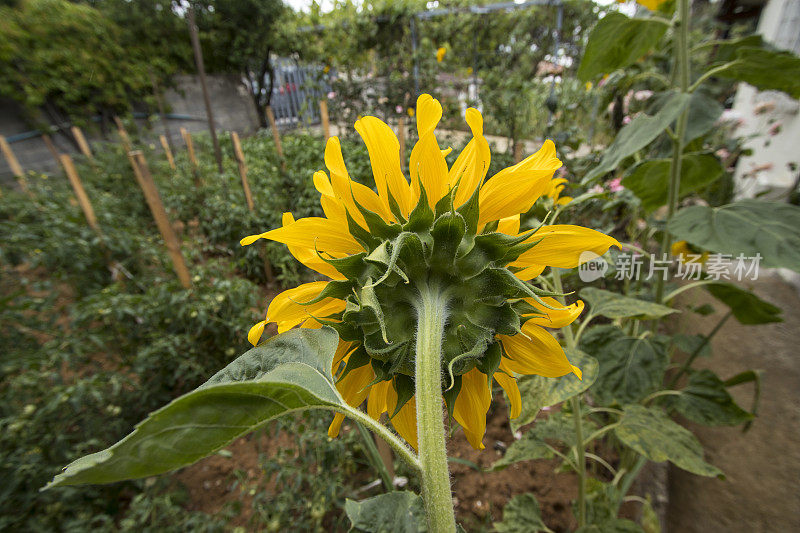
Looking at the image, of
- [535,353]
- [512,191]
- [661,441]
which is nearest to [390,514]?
[535,353]

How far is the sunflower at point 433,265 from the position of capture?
0.30 m

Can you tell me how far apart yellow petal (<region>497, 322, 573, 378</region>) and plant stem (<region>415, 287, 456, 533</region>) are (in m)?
0.09

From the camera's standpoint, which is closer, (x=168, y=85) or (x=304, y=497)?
(x=304, y=497)

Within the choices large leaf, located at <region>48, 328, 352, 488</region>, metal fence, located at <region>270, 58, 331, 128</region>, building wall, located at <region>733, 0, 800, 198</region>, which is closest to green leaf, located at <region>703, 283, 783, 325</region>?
large leaf, located at <region>48, 328, 352, 488</region>

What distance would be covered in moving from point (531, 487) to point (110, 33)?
8.87 meters

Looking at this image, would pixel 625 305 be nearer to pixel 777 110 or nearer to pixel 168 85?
pixel 777 110

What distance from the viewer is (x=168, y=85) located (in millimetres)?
7328

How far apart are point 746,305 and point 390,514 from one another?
3.27 ft

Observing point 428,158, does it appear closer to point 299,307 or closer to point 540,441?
point 299,307

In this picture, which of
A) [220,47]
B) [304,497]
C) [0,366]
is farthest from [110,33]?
[304,497]

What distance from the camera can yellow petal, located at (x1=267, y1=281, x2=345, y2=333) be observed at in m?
0.34

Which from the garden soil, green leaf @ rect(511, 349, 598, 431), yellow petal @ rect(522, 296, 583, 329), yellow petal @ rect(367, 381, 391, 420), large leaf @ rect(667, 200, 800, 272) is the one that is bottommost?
the garden soil

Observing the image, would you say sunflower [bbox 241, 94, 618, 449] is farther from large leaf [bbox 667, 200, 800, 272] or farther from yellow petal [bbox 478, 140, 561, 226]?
large leaf [bbox 667, 200, 800, 272]

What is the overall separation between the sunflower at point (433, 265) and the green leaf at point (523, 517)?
0.65m
